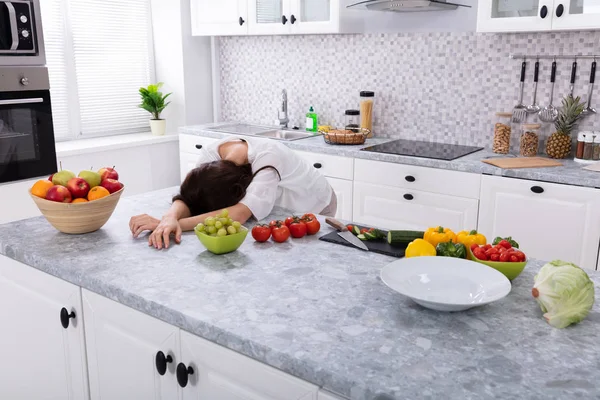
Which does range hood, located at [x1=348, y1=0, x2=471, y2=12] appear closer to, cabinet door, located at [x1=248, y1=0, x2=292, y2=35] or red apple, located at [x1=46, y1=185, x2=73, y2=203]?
cabinet door, located at [x1=248, y1=0, x2=292, y2=35]

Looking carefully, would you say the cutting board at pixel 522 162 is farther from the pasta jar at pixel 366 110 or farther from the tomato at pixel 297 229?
the tomato at pixel 297 229

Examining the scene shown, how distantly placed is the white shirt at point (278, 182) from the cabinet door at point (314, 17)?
61.2 inches

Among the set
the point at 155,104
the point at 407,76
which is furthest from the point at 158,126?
the point at 407,76

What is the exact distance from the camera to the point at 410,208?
3.51 meters

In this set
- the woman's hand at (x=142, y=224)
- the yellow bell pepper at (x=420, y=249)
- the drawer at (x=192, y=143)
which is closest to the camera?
the yellow bell pepper at (x=420, y=249)

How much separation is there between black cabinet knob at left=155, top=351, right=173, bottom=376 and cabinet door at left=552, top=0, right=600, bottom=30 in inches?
103

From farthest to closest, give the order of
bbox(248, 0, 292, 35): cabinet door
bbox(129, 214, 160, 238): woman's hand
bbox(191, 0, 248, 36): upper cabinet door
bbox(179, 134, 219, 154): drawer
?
bbox(179, 134, 219, 154): drawer, bbox(191, 0, 248, 36): upper cabinet door, bbox(248, 0, 292, 35): cabinet door, bbox(129, 214, 160, 238): woman's hand

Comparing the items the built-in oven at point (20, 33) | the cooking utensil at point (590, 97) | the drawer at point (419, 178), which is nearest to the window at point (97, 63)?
the built-in oven at point (20, 33)

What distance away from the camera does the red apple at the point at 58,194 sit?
77.6 inches

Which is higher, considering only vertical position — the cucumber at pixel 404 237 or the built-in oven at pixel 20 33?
the built-in oven at pixel 20 33

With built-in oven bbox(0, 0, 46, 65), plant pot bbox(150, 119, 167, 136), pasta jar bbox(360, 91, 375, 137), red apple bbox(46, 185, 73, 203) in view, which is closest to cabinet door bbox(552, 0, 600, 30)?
pasta jar bbox(360, 91, 375, 137)

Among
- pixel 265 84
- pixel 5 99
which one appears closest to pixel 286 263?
pixel 5 99

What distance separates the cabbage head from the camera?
138 cm

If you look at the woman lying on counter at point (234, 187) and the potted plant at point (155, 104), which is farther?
the potted plant at point (155, 104)
